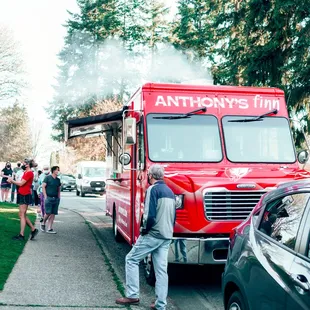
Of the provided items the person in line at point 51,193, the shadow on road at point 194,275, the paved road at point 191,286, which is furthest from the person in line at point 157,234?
the person in line at point 51,193

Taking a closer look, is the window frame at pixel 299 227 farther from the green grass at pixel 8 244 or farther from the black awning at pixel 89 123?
the black awning at pixel 89 123

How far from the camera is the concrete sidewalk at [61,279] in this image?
6758 mm

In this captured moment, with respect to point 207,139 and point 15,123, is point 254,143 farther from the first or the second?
point 15,123

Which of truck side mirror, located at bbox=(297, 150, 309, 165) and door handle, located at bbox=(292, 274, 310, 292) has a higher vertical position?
truck side mirror, located at bbox=(297, 150, 309, 165)

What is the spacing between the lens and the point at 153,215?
21.1 feet

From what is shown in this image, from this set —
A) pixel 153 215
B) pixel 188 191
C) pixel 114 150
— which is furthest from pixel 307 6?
pixel 153 215

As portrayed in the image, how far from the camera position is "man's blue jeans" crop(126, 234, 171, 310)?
653 cm

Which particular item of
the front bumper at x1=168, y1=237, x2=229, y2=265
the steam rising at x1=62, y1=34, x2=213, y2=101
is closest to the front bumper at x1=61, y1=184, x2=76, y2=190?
the steam rising at x1=62, y1=34, x2=213, y2=101

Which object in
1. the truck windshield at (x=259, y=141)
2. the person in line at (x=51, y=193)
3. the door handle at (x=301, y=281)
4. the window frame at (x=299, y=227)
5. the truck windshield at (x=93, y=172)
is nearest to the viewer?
the door handle at (x=301, y=281)

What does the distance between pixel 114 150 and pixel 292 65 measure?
253 inches

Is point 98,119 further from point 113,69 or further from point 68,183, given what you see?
point 113,69

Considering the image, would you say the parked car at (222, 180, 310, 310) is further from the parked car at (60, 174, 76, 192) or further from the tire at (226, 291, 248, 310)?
the parked car at (60, 174, 76, 192)

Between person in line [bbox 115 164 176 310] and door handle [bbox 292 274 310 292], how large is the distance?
2907mm

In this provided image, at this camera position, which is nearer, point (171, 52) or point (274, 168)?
point (274, 168)
